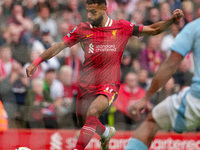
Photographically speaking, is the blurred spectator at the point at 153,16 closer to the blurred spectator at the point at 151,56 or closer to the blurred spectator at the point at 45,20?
the blurred spectator at the point at 151,56

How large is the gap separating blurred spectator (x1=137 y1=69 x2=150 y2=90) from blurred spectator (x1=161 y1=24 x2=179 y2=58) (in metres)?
0.47

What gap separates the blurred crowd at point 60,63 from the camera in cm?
478

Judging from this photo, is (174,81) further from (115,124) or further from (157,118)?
(157,118)

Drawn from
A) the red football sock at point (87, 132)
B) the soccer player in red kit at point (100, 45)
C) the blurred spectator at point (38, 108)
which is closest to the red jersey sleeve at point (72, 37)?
the soccer player in red kit at point (100, 45)

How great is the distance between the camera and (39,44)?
5.21m

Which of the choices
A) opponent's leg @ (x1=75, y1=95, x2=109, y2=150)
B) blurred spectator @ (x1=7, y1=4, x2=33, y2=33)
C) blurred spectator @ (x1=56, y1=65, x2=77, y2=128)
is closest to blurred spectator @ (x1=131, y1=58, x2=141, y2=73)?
blurred spectator @ (x1=56, y1=65, x2=77, y2=128)

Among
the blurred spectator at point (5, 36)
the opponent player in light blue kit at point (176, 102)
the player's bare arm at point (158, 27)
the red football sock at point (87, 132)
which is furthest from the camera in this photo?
the blurred spectator at point (5, 36)

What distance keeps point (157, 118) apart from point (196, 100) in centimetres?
25

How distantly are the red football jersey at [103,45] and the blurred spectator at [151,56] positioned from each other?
1921 mm

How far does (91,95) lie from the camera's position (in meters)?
3.35

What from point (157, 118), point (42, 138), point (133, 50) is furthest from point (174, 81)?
point (157, 118)

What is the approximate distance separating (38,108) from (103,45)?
172cm

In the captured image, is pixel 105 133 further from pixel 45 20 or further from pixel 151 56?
pixel 45 20

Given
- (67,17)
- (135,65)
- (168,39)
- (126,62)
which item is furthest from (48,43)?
(168,39)
